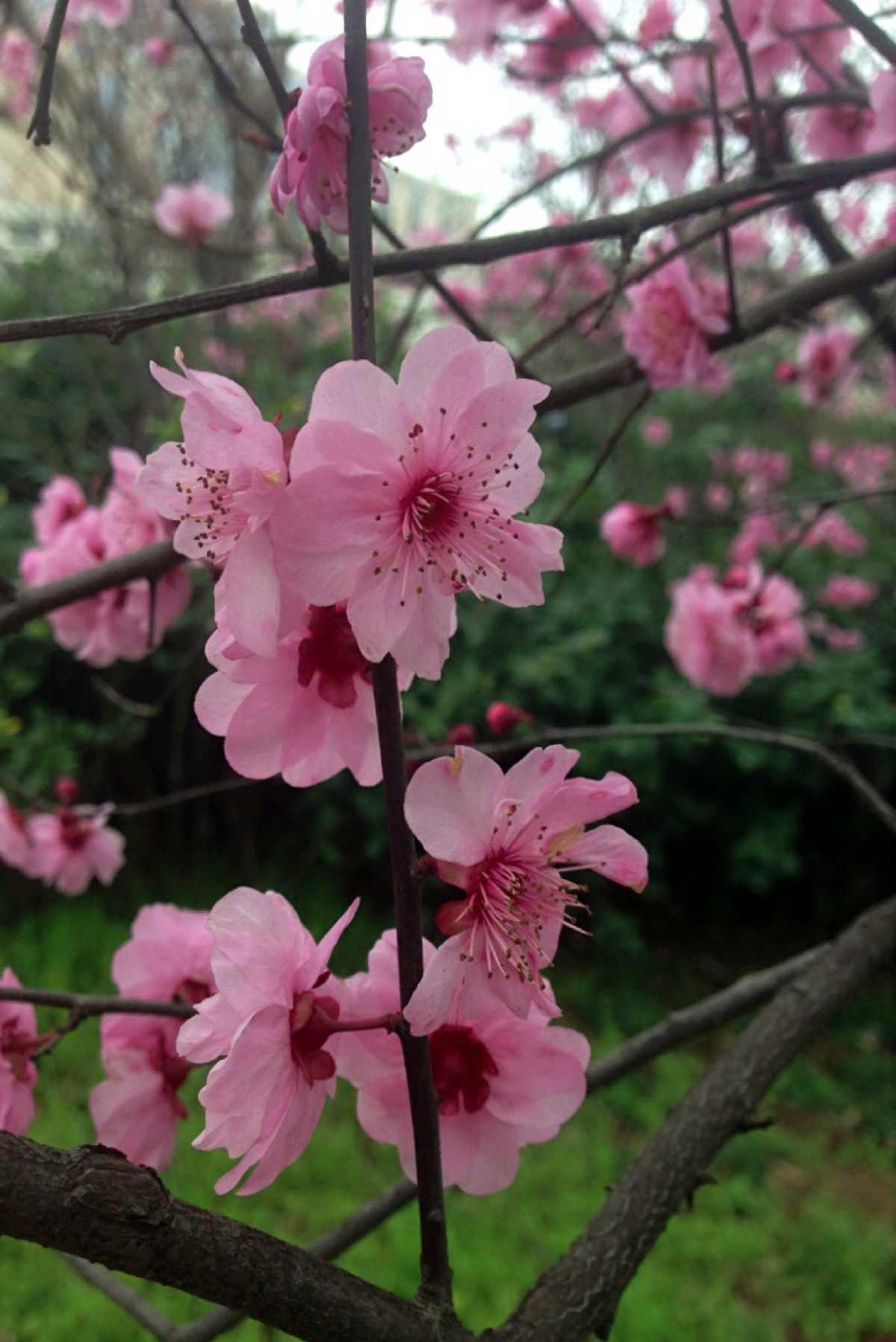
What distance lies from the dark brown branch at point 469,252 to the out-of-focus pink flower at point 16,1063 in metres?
0.51

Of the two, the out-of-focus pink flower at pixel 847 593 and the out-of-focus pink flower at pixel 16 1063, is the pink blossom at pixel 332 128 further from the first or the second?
the out-of-focus pink flower at pixel 847 593

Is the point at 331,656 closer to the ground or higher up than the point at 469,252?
closer to the ground

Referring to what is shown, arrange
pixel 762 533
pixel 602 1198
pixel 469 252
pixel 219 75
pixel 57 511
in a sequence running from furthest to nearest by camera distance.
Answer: pixel 762 533
pixel 602 1198
pixel 57 511
pixel 219 75
pixel 469 252

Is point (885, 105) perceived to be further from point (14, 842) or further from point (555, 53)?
point (14, 842)

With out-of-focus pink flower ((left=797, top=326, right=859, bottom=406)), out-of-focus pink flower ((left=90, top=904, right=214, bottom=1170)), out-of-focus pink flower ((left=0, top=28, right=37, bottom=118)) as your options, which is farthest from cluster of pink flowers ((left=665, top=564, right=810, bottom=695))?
out-of-focus pink flower ((left=0, top=28, right=37, bottom=118))

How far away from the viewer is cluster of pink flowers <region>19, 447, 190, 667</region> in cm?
129

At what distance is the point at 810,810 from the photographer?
13.6 ft

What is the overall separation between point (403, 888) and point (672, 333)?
3.39 ft

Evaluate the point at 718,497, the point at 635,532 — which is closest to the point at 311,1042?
the point at 635,532

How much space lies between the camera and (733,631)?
2.31m

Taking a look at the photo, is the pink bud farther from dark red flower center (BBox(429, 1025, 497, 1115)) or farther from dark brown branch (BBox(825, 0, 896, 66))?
dark brown branch (BBox(825, 0, 896, 66))

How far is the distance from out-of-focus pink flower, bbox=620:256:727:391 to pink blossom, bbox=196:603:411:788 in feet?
2.75

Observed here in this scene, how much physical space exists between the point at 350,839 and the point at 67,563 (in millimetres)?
2773

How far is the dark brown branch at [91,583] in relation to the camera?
3.83 ft
